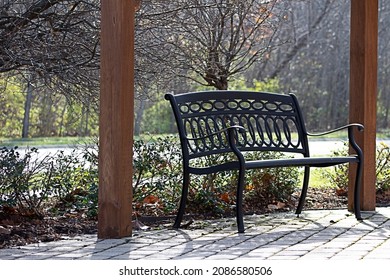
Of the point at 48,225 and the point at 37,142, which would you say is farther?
the point at 37,142

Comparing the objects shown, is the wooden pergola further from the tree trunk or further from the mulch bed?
the tree trunk

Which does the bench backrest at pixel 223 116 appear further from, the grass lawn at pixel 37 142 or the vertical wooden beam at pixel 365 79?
the grass lawn at pixel 37 142

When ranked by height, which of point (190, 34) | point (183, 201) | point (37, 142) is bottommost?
point (183, 201)

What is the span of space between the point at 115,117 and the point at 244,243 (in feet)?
4.04

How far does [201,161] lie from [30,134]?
12.0 metres

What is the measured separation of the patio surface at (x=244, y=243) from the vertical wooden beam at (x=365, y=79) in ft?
1.88

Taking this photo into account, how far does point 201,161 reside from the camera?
812 cm

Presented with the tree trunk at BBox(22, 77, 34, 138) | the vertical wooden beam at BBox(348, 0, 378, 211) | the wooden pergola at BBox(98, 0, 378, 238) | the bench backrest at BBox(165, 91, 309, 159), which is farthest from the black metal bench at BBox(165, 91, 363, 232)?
the tree trunk at BBox(22, 77, 34, 138)

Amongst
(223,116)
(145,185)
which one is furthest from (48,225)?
(223,116)

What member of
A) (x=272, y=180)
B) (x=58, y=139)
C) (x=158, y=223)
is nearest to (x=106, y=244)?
(x=158, y=223)

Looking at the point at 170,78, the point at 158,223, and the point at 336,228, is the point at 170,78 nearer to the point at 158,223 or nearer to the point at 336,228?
the point at 158,223

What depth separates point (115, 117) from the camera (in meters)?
6.23

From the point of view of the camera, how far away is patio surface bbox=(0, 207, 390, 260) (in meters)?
5.60

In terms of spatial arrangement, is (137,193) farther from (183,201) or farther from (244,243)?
(244,243)
